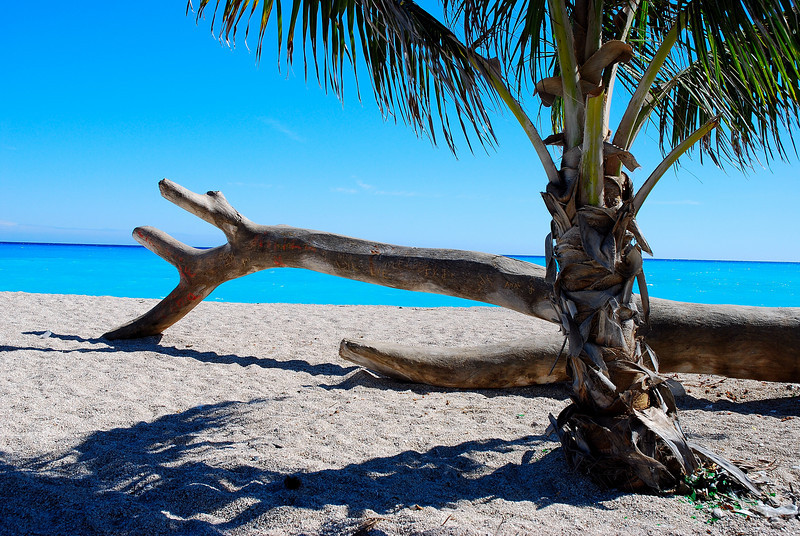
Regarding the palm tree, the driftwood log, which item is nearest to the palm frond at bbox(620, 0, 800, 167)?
the palm tree

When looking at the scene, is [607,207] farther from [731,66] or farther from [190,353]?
[190,353]

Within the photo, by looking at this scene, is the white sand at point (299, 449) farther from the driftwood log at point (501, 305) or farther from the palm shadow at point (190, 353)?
the driftwood log at point (501, 305)

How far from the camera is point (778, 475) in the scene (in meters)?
2.23

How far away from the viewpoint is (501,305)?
408 cm

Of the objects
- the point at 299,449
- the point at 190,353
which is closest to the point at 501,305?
the point at 299,449

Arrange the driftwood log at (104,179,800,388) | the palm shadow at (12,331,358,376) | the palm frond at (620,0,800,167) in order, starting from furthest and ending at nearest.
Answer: the palm shadow at (12,331,358,376)
the driftwood log at (104,179,800,388)
the palm frond at (620,0,800,167)

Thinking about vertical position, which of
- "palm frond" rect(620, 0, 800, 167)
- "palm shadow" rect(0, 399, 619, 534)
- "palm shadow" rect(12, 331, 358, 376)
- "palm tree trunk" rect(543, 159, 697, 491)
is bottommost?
"palm shadow" rect(0, 399, 619, 534)

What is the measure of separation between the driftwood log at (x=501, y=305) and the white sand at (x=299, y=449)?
0.20 metres

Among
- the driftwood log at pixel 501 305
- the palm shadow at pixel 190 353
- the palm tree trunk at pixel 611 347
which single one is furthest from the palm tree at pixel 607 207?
the palm shadow at pixel 190 353

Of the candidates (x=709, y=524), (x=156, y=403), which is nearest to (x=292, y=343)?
(x=156, y=403)

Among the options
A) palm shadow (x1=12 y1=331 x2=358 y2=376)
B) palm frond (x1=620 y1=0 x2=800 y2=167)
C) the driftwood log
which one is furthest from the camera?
palm shadow (x1=12 y1=331 x2=358 y2=376)

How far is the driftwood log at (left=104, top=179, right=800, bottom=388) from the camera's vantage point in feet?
11.9

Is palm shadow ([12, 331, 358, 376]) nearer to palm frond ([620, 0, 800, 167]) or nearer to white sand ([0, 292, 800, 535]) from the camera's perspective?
white sand ([0, 292, 800, 535])

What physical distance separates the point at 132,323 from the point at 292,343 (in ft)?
5.31
